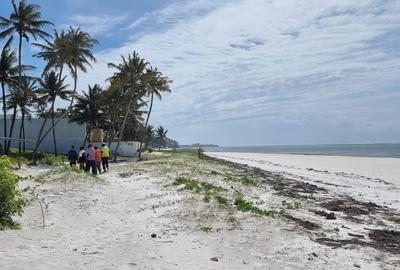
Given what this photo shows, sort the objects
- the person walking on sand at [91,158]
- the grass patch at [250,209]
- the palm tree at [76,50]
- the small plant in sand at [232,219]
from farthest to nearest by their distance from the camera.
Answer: the palm tree at [76,50], the person walking on sand at [91,158], the grass patch at [250,209], the small plant in sand at [232,219]

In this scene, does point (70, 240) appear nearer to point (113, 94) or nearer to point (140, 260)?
point (140, 260)

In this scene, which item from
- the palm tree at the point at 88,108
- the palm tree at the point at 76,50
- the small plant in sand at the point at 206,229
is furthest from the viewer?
the palm tree at the point at 88,108

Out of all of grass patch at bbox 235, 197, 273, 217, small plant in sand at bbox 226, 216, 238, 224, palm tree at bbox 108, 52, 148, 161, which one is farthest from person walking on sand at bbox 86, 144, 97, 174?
palm tree at bbox 108, 52, 148, 161

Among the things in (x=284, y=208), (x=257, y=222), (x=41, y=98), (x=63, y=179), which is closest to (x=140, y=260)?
(x=257, y=222)

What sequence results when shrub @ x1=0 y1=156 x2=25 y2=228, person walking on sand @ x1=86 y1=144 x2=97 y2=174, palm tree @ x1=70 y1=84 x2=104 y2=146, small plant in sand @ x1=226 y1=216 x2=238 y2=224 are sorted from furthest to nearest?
palm tree @ x1=70 y1=84 x2=104 y2=146 → person walking on sand @ x1=86 y1=144 x2=97 y2=174 → small plant in sand @ x1=226 y1=216 x2=238 y2=224 → shrub @ x1=0 y1=156 x2=25 y2=228

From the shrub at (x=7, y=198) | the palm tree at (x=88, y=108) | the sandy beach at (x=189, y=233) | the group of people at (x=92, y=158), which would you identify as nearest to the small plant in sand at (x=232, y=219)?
the sandy beach at (x=189, y=233)

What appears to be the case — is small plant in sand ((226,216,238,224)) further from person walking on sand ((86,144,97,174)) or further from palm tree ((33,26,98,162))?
palm tree ((33,26,98,162))

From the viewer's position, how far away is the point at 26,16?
117ft

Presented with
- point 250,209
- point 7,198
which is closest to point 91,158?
point 250,209

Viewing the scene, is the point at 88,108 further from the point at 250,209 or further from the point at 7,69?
the point at 250,209

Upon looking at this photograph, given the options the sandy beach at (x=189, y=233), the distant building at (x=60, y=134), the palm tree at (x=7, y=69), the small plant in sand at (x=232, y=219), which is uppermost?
the palm tree at (x=7, y=69)

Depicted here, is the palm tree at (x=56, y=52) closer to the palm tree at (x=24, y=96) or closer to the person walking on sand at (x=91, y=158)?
the palm tree at (x=24, y=96)

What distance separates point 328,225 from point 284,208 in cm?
238

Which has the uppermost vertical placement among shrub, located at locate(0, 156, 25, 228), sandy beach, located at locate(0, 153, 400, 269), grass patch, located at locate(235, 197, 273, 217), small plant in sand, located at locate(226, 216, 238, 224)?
shrub, located at locate(0, 156, 25, 228)
